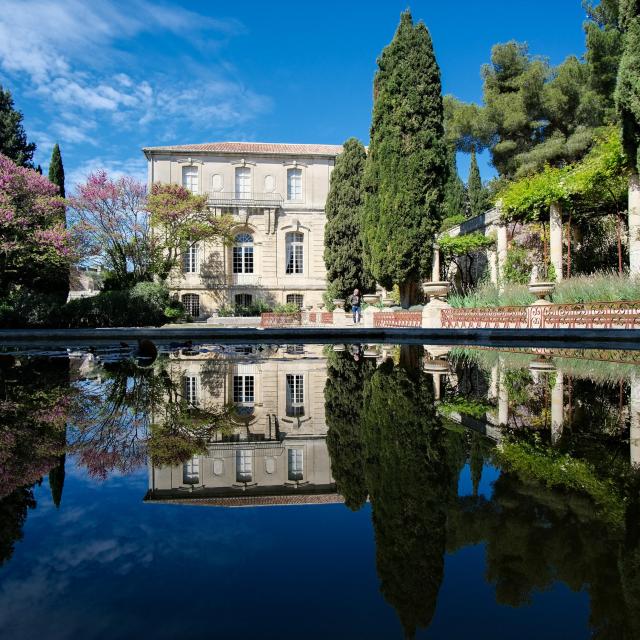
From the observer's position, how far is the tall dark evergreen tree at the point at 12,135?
2638 cm

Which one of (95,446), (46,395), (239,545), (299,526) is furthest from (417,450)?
(46,395)

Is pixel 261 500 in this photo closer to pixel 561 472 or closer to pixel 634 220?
pixel 561 472

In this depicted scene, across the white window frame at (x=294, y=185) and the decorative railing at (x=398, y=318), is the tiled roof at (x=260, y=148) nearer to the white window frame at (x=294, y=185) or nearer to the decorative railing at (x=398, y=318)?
the white window frame at (x=294, y=185)

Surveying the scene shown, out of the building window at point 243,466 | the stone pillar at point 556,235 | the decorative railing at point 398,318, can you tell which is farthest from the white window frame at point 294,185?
the building window at point 243,466

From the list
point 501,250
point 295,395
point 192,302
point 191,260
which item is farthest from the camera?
point 191,260

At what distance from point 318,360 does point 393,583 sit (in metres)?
5.86

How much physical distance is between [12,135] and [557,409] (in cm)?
3106

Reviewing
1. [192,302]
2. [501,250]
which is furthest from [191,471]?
[192,302]

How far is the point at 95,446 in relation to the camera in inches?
97.8

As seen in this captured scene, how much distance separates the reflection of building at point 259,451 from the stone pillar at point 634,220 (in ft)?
33.3

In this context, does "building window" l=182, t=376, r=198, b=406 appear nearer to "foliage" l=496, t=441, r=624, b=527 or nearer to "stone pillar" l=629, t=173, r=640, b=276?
"foliage" l=496, t=441, r=624, b=527

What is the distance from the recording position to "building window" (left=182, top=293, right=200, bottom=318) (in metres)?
29.4

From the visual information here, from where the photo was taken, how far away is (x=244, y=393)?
4.41 m

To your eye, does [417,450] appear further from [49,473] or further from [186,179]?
[186,179]
